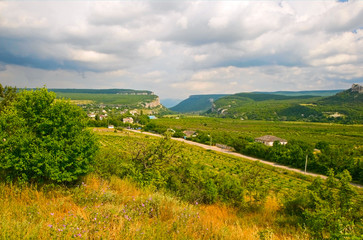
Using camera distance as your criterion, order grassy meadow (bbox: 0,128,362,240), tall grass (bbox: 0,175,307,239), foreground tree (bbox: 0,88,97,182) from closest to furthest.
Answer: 1. tall grass (bbox: 0,175,307,239)
2. grassy meadow (bbox: 0,128,362,240)
3. foreground tree (bbox: 0,88,97,182)

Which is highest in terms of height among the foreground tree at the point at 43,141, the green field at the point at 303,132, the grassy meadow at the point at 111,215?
the foreground tree at the point at 43,141

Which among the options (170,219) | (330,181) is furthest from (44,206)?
(330,181)

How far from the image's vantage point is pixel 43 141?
701 centimetres

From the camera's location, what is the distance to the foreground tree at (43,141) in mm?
6535

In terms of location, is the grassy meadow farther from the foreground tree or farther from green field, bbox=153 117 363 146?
green field, bbox=153 117 363 146

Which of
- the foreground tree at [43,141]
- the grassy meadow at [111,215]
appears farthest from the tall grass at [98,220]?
the foreground tree at [43,141]

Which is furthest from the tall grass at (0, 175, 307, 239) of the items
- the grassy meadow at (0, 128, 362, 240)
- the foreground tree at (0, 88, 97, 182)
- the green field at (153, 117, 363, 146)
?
the green field at (153, 117, 363, 146)

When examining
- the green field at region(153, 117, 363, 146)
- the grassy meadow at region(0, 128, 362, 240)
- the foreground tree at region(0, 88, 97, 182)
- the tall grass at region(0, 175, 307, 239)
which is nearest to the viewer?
the tall grass at region(0, 175, 307, 239)

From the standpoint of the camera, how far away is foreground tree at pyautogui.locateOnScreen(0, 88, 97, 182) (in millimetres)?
6535

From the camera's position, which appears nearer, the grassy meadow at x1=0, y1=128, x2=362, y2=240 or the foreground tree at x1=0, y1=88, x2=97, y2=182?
the grassy meadow at x1=0, y1=128, x2=362, y2=240

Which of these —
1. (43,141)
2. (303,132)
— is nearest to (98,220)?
(43,141)

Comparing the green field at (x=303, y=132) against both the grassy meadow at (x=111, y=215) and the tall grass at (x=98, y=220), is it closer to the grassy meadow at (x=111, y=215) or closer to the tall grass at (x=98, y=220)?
the grassy meadow at (x=111, y=215)

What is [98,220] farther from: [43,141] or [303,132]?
[303,132]

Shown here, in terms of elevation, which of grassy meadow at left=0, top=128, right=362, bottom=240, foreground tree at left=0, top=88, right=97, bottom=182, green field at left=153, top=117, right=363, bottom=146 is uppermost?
foreground tree at left=0, top=88, right=97, bottom=182
